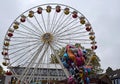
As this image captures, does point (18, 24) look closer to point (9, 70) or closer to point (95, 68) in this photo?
point (9, 70)

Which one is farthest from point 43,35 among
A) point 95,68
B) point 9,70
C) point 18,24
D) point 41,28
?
point 95,68

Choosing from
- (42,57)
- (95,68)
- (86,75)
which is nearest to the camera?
(86,75)

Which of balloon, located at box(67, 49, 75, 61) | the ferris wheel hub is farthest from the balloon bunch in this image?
the ferris wheel hub

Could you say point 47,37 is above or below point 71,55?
above

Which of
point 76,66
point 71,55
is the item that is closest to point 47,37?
point 71,55

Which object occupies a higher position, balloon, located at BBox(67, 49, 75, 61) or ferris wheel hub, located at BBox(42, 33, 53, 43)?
ferris wheel hub, located at BBox(42, 33, 53, 43)

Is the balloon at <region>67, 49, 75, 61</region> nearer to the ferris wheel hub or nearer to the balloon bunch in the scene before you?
the balloon bunch

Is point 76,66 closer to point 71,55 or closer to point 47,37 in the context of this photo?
point 71,55

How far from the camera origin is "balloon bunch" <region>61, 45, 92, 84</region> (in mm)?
26734

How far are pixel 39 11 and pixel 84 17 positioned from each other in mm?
5213

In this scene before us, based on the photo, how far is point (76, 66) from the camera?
88.9 feet

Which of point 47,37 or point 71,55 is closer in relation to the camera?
point 71,55

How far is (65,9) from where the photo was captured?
3681 centimetres

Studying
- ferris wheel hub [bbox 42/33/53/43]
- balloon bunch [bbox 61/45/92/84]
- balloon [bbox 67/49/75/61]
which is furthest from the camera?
ferris wheel hub [bbox 42/33/53/43]
